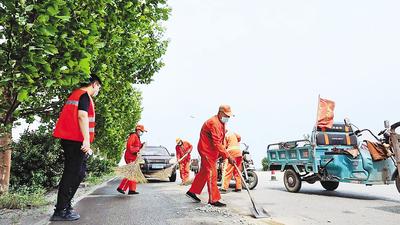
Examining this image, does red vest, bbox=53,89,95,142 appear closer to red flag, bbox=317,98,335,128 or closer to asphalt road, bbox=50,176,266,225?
asphalt road, bbox=50,176,266,225

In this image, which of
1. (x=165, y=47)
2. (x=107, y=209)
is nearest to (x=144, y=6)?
(x=107, y=209)

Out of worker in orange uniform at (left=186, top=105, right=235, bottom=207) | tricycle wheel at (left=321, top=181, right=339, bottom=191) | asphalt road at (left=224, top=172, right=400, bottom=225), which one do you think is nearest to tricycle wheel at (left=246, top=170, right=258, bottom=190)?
tricycle wheel at (left=321, top=181, right=339, bottom=191)

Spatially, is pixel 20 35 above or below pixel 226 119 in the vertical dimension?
above

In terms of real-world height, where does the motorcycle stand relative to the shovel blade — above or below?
above

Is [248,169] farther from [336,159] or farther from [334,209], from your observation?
[334,209]

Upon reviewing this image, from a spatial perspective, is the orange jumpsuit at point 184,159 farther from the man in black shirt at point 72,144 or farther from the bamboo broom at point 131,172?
the man in black shirt at point 72,144

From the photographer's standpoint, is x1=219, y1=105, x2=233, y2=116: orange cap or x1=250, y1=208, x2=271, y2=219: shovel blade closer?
x1=250, y1=208, x2=271, y2=219: shovel blade

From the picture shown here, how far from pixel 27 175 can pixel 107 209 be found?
474cm

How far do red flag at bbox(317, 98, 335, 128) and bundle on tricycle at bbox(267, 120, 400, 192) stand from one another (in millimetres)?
166

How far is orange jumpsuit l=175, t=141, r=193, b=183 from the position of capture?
14.2 metres

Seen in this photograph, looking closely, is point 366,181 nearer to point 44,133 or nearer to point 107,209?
point 107,209

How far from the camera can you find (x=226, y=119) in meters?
7.04

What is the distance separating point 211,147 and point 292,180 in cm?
449

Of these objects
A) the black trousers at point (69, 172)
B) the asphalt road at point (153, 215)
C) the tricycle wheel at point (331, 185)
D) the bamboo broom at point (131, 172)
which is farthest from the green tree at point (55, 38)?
the tricycle wheel at point (331, 185)
